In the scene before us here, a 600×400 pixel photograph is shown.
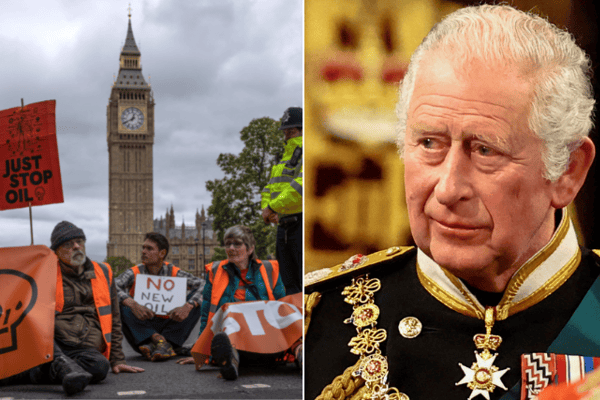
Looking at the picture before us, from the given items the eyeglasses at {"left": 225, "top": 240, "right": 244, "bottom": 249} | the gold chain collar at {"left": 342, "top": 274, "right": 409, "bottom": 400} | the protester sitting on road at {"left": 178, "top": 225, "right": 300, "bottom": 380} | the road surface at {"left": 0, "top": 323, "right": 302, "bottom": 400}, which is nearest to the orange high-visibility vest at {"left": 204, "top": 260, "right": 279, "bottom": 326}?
the protester sitting on road at {"left": 178, "top": 225, "right": 300, "bottom": 380}

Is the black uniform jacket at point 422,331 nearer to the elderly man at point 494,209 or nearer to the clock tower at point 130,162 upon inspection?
the elderly man at point 494,209

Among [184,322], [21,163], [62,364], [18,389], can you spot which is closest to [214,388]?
[62,364]

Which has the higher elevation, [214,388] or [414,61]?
[414,61]

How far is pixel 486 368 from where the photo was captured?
255 centimetres

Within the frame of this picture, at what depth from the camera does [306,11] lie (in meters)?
2.92

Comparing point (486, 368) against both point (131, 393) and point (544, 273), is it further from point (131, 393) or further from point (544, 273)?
point (131, 393)

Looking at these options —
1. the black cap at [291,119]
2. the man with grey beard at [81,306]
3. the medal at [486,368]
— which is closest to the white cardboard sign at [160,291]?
the man with grey beard at [81,306]

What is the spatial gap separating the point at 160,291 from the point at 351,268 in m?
5.06

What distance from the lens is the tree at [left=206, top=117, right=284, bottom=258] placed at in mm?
22656

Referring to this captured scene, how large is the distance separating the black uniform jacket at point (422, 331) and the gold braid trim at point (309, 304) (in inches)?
0.7

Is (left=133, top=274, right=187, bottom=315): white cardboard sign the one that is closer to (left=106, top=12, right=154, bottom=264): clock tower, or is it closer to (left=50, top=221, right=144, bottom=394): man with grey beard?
(left=50, top=221, right=144, bottom=394): man with grey beard

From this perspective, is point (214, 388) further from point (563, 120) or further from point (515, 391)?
point (563, 120)

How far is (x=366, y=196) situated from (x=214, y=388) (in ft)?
9.82

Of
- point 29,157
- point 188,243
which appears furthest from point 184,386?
point 188,243
